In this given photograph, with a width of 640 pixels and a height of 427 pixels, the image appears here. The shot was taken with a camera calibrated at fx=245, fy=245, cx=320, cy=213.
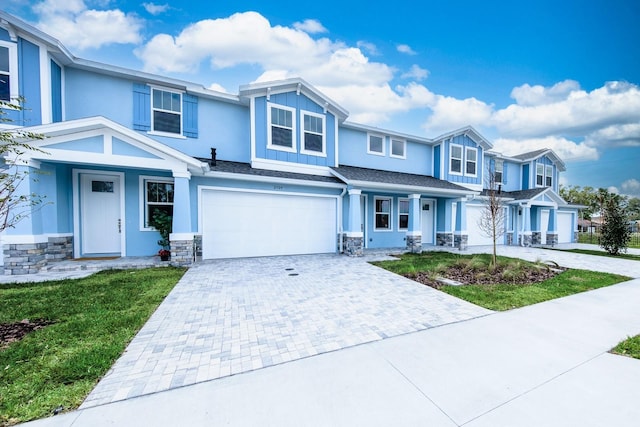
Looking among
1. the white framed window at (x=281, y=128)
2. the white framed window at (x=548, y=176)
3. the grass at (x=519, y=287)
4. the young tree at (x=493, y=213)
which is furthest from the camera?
the white framed window at (x=548, y=176)

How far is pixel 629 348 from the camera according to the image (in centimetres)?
310

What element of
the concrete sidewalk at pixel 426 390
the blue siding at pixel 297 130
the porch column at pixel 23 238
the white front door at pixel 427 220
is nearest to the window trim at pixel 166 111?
the blue siding at pixel 297 130

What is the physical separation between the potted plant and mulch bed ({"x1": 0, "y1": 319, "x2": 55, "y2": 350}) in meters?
4.38

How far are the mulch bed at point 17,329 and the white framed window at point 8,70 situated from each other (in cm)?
687

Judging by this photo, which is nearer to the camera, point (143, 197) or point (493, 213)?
point (493, 213)

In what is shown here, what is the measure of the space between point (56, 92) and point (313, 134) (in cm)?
838

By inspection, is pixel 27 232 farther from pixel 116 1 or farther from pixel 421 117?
pixel 421 117

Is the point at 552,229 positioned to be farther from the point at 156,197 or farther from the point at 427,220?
the point at 156,197

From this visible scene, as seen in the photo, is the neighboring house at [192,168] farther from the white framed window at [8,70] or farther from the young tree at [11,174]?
the young tree at [11,174]

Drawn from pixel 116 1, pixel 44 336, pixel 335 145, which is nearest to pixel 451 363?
pixel 44 336

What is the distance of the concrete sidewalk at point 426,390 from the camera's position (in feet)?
6.54

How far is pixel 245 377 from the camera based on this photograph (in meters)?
2.52

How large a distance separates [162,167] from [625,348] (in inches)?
395

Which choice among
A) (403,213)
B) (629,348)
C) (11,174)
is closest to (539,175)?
(403,213)
